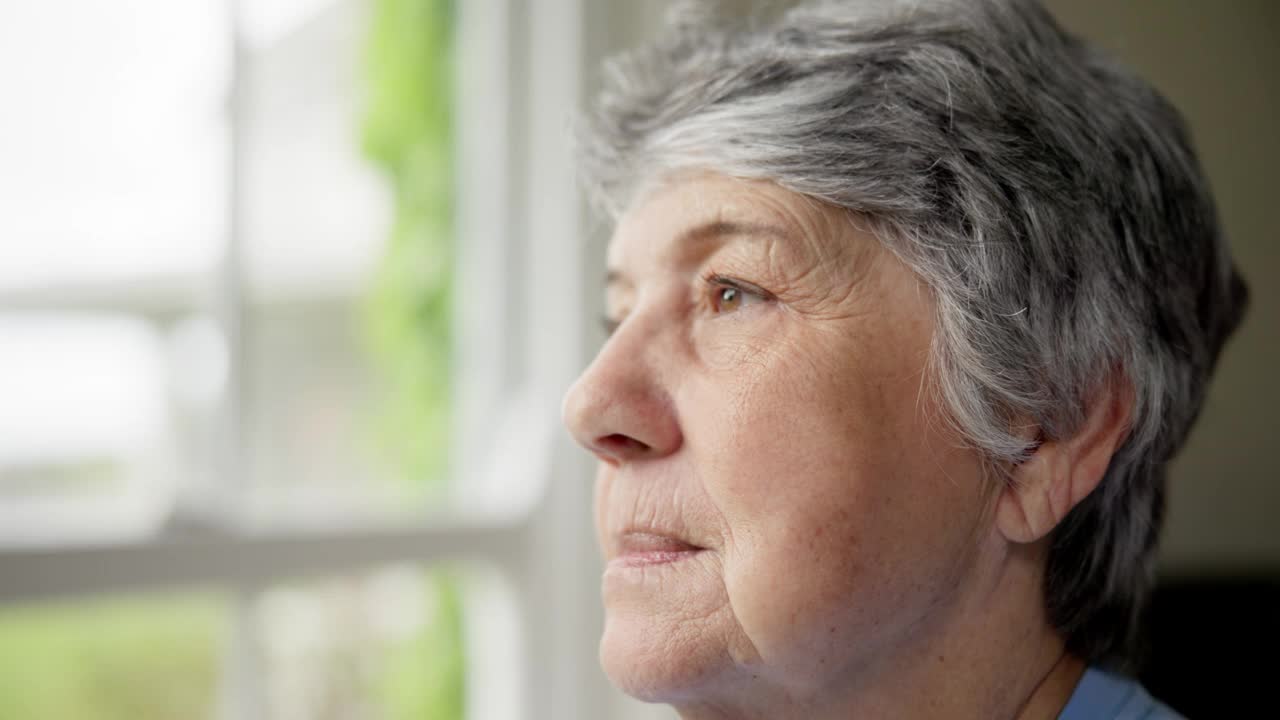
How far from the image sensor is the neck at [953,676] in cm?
95

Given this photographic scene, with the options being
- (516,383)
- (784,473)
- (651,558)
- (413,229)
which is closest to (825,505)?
(784,473)

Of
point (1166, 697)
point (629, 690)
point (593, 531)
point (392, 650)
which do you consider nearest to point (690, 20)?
point (629, 690)

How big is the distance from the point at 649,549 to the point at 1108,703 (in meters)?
0.49

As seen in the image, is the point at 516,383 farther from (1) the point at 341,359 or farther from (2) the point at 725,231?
(2) the point at 725,231

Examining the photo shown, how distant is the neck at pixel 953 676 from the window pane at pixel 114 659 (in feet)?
2.76

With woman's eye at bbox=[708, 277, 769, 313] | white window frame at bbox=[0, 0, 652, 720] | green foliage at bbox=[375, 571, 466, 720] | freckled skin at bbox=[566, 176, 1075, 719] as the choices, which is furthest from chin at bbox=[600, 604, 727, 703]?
green foliage at bbox=[375, 571, 466, 720]

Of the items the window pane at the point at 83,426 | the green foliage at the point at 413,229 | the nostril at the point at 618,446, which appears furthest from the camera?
the green foliage at the point at 413,229

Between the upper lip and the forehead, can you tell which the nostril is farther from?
the forehead

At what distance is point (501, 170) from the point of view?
1765 mm

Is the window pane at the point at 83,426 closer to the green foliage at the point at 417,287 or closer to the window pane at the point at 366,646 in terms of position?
the window pane at the point at 366,646

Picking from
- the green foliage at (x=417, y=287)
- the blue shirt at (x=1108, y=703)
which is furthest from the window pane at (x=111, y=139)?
the blue shirt at (x=1108, y=703)

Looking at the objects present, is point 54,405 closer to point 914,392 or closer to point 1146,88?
point 914,392

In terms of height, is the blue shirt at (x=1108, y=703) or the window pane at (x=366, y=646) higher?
the blue shirt at (x=1108, y=703)

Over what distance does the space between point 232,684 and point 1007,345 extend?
1226 millimetres
